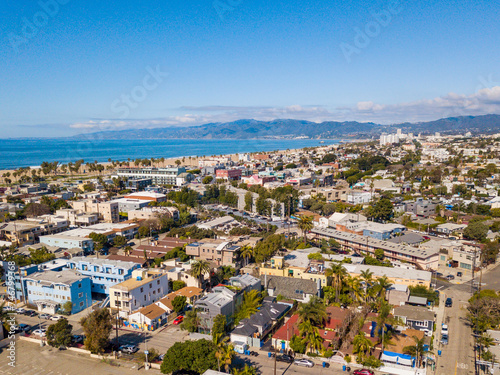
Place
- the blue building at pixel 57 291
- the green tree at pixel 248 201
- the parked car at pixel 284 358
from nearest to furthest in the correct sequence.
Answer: the parked car at pixel 284 358
the blue building at pixel 57 291
the green tree at pixel 248 201

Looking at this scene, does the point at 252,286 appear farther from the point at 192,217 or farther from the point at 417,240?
the point at 192,217

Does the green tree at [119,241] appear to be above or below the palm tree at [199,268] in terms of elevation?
below

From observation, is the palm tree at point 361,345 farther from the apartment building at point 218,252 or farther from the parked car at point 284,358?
the apartment building at point 218,252

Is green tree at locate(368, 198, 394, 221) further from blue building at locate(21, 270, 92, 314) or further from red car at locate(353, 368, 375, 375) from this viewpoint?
blue building at locate(21, 270, 92, 314)

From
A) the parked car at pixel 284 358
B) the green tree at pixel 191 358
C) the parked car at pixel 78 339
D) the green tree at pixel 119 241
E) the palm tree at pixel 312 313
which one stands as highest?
the palm tree at pixel 312 313

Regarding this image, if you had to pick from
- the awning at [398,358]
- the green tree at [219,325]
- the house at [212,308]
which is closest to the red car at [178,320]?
the house at [212,308]

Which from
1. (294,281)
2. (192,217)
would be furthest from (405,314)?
(192,217)

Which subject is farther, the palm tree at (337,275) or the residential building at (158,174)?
the residential building at (158,174)

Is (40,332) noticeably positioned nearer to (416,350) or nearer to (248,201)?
(416,350)
